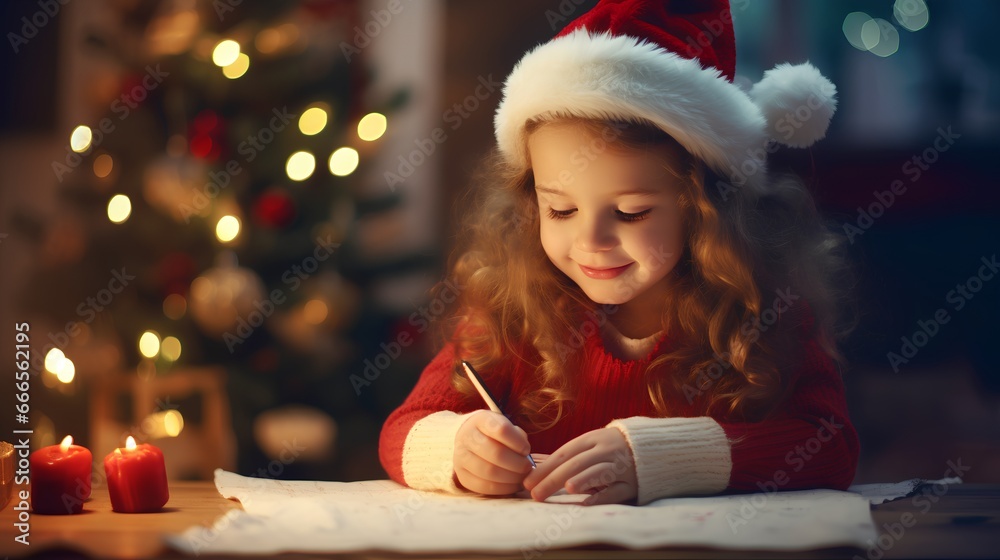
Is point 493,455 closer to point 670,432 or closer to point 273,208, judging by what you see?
point 670,432

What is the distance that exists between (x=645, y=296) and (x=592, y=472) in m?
0.26

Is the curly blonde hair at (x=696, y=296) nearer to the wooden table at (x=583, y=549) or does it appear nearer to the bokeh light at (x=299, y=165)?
the wooden table at (x=583, y=549)

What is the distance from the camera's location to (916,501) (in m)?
0.94

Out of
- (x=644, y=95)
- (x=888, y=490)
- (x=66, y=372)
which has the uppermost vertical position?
(x=644, y=95)

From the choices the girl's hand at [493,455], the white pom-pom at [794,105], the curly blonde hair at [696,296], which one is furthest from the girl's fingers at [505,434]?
the white pom-pom at [794,105]

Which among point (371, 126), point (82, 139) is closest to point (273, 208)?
point (371, 126)

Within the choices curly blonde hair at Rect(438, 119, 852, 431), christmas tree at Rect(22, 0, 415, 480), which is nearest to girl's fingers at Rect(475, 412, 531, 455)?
curly blonde hair at Rect(438, 119, 852, 431)

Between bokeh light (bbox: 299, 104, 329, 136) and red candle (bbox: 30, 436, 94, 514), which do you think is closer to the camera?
red candle (bbox: 30, 436, 94, 514)

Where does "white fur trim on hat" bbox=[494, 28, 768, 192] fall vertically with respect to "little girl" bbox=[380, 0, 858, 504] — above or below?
above

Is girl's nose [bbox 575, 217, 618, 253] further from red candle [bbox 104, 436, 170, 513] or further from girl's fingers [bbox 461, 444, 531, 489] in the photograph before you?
red candle [bbox 104, 436, 170, 513]

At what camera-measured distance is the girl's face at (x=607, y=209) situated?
3.16 feet

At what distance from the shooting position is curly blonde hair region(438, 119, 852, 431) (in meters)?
1.00

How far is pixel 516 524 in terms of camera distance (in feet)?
2.56

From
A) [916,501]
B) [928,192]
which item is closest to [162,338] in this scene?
[916,501]
